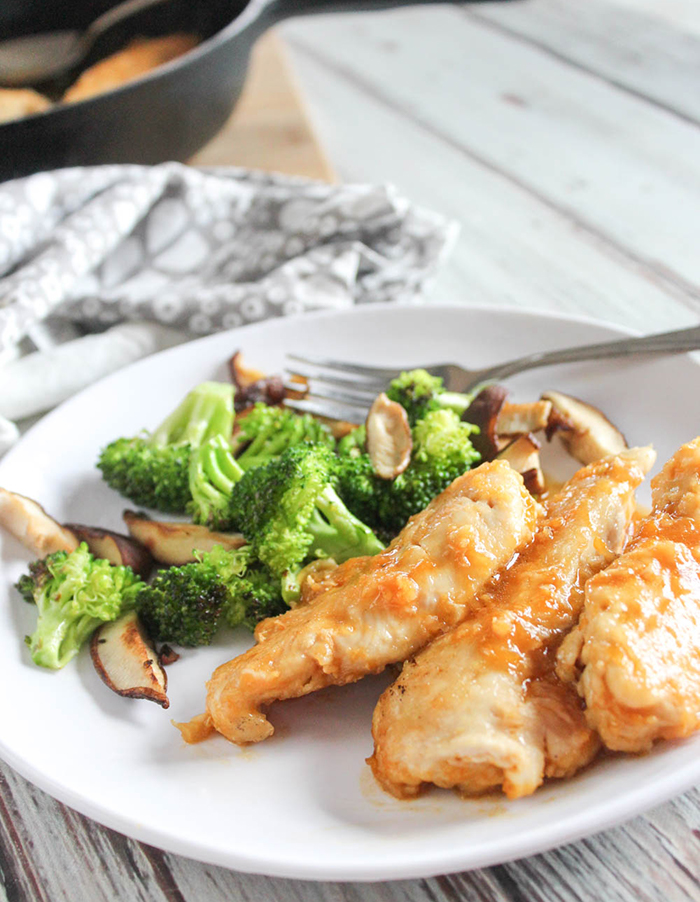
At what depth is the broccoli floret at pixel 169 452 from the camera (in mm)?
2887

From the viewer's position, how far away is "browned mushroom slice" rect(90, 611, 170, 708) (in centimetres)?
219

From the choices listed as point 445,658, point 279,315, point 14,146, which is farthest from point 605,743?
point 14,146

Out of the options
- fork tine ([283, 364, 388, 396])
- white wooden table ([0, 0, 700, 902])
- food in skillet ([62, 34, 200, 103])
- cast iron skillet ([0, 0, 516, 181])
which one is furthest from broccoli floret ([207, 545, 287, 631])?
food in skillet ([62, 34, 200, 103])

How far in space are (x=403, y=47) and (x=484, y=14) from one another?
2.71ft

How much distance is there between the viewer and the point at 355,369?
11.1 ft

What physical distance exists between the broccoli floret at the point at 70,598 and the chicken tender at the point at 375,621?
456 mm

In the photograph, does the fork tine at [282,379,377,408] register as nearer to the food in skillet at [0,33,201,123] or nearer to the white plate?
the white plate

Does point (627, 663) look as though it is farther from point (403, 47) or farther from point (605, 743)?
point (403, 47)

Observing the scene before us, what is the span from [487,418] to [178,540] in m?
1.08

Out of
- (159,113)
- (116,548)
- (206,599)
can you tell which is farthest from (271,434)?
(159,113)

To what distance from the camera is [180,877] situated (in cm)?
196

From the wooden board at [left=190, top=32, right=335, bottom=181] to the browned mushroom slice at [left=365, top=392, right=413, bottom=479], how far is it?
2.30 metres

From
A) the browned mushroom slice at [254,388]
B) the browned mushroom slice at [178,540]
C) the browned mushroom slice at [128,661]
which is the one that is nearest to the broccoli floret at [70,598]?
the browned mushroom slice at [128,661]

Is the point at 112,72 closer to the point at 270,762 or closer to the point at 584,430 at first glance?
the point at 584,430
